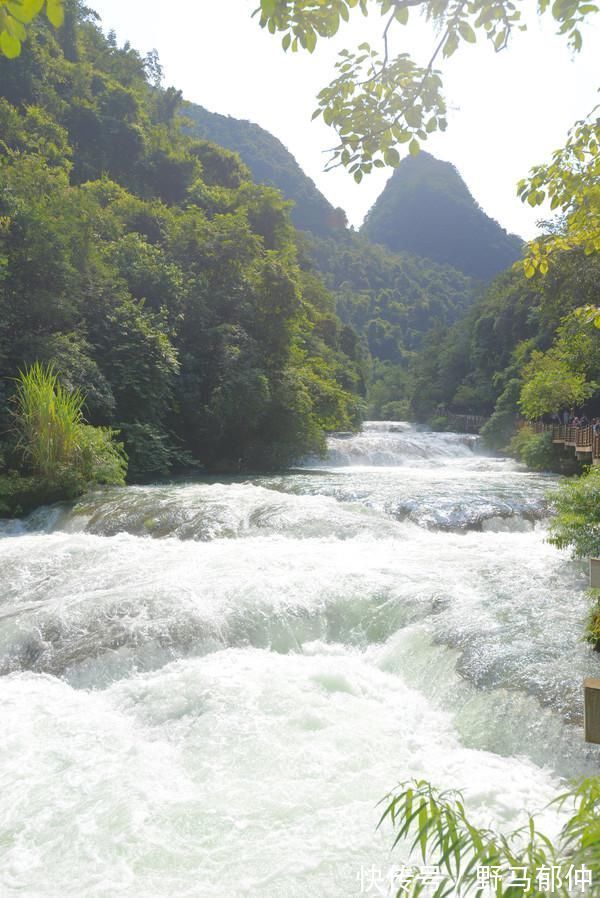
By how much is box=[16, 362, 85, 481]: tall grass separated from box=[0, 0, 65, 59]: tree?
10.4 m

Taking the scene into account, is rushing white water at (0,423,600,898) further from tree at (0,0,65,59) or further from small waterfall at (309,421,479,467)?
small waterfall at (309,421,479,467)

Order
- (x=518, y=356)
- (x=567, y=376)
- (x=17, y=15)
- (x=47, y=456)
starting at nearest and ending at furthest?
(x=17, y=15) < (x=47, y=456) < (x=567, y=376) < (x=518, y=356)

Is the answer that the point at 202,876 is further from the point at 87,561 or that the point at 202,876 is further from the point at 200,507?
the point at 200,507

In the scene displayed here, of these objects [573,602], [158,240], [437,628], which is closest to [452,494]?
[573,602]

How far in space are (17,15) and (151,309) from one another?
17.3 m

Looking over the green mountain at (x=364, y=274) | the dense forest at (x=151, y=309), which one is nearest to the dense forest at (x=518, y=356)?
the dense forest at (x=151, y=309)

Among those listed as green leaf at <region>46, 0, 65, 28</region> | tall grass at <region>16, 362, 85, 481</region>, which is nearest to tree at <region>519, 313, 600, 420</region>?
tall grass at <region>16, 362, 85, 481</region>

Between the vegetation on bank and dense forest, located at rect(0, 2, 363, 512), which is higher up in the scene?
dense forest, located at rect(0, 2, 363, 512)

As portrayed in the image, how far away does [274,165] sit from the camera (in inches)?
4254

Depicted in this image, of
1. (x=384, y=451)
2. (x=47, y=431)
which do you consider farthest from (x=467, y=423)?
(x=47, y=431)

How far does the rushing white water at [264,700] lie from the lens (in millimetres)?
3006

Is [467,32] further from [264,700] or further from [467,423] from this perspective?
[467,423]

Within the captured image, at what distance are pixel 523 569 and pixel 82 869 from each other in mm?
5523

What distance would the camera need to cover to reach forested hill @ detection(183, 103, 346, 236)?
100 m
